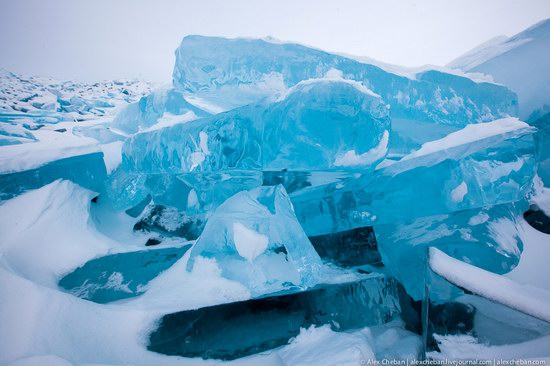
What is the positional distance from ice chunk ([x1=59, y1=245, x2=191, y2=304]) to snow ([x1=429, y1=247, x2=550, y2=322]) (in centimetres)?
107

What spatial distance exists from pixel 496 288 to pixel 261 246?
0.76 meters

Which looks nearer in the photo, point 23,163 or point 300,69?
point 23,163

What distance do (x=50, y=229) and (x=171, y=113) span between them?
1104 mm

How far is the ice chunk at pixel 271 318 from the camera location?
846 millimetres

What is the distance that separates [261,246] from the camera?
941 mm

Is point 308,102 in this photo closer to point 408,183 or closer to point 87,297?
point 408,183

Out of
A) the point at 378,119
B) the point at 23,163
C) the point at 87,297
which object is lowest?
the point at 87,297

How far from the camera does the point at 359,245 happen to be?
123 centimetres

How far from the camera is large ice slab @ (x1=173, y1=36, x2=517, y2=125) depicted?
1432 millimetres

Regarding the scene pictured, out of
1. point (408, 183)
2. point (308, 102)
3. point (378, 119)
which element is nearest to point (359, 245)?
point (408, 183)

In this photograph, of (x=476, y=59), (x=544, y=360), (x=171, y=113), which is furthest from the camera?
(x=476, y=59)

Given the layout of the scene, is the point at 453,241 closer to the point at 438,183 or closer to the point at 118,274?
the point at 438,183

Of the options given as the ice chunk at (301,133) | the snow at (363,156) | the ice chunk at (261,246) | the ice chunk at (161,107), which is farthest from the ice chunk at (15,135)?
the snow at (363,156)

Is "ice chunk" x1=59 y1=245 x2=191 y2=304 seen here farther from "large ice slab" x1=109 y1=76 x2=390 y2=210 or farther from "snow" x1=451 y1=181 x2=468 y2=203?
"snow" x1=451 y1=181 x2=468 y2=203
